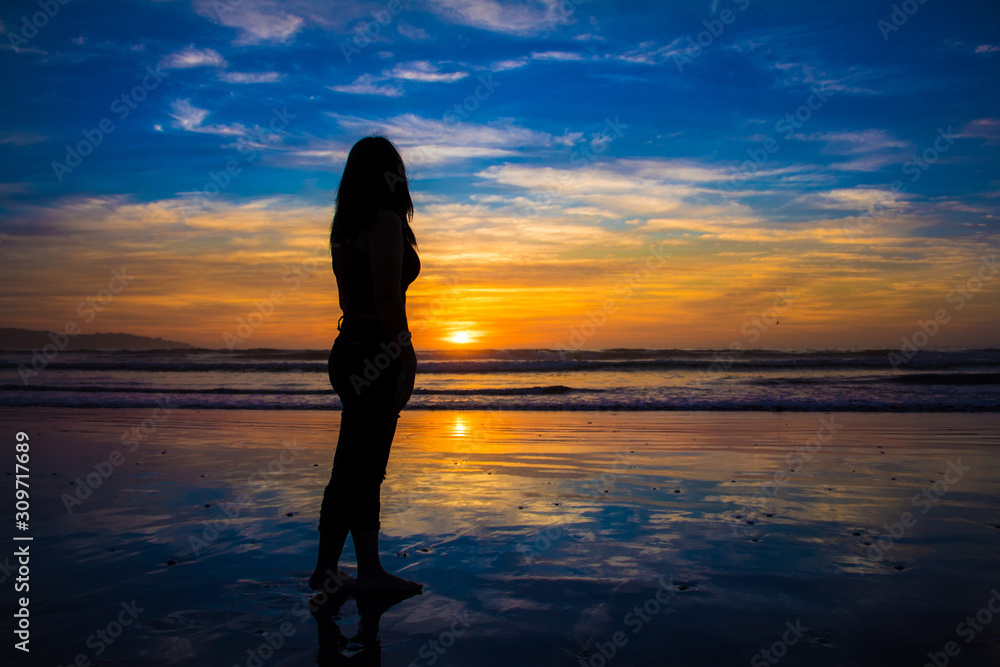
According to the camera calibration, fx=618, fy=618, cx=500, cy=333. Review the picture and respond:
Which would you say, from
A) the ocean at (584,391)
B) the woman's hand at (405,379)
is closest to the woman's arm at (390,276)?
the woman's hand at (405,379)

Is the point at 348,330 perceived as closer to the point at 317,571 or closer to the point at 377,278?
the point at 377,278

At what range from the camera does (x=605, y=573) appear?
3.04 meters

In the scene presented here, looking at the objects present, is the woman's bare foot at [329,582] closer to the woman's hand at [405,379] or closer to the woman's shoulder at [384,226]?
the woman's hand at [405,379]

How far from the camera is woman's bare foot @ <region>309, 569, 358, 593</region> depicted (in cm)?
289

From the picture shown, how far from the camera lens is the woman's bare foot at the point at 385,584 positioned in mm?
2857

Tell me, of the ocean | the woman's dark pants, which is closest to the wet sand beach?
the woman's dark pants

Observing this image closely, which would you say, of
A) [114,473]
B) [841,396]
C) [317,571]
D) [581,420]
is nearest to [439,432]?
[581,420]

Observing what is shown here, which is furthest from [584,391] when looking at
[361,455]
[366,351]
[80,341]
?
[80,341]

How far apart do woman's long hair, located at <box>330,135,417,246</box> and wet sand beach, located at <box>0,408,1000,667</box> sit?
5.69ft

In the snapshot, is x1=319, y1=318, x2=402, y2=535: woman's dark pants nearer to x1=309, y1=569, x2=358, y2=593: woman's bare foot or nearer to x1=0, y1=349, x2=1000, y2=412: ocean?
x1=309, y1=569, x2=358, y2=593: woman's bare foot

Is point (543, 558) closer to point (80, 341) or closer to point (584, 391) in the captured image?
point (584, 391)

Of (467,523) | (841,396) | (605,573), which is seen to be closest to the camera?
(605,573)

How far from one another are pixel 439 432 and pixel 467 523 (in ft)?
16.8

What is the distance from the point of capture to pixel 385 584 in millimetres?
2867
